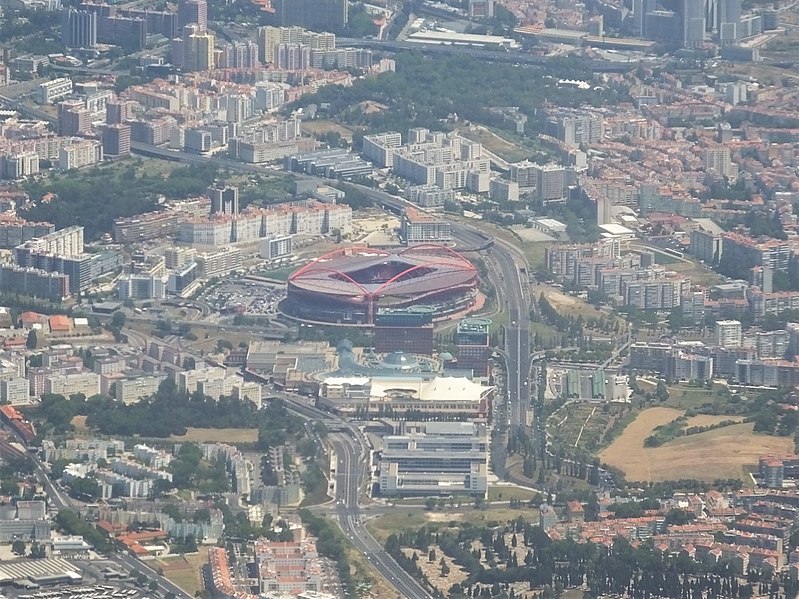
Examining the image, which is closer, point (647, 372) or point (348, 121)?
point (647, 372)

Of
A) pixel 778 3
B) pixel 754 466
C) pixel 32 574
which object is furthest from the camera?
pixel 778 3

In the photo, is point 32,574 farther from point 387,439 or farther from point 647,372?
point 647,372

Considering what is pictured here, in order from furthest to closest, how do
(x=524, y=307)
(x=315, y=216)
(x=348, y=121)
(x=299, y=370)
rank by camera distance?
(x=348, y=121) → (x=315, y=216) → (x=524, y=307) → (x=299, y=370)

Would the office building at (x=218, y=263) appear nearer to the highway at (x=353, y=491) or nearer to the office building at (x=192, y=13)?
the highway at (x=353, y=491)

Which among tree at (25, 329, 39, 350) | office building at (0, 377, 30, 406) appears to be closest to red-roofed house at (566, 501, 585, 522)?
office building at (0, 377, 30, 406)

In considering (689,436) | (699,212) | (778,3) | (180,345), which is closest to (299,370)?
(180,345)

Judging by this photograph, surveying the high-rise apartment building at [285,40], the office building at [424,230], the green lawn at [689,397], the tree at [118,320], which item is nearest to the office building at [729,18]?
the high-rise apartment building at [285,40]
